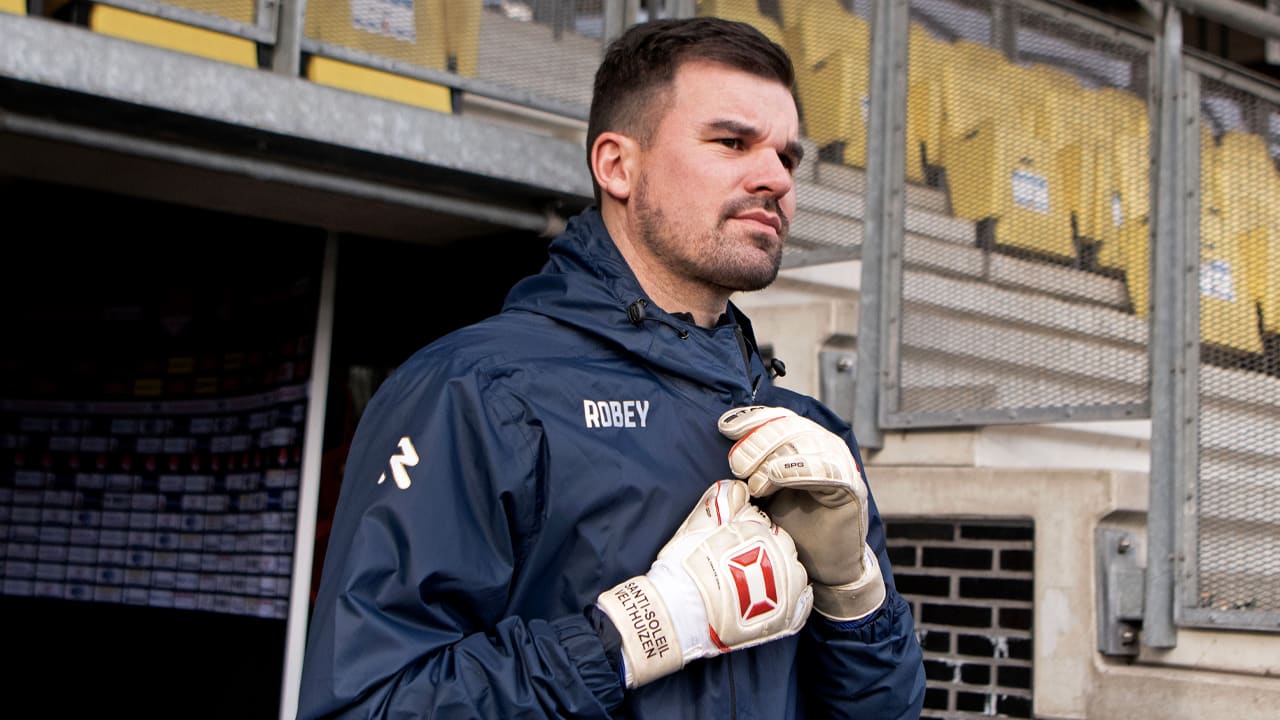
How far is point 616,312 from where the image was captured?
2.13m

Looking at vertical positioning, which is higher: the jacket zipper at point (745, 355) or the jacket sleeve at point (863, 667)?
the jacket zipper at point (745, 355)

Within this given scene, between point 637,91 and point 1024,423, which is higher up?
point 637,91

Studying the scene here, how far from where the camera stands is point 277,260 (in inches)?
198

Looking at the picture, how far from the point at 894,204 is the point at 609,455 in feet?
9.64

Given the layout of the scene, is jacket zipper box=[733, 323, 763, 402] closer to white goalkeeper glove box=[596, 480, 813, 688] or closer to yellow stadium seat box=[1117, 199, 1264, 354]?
white goalkeeper glove box=[596, 480, 813, 688]

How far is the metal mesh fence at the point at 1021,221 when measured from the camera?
4.20 meters

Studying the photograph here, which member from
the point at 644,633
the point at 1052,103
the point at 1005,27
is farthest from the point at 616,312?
the point at 1005,27

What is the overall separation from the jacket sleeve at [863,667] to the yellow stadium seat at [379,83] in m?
2.24

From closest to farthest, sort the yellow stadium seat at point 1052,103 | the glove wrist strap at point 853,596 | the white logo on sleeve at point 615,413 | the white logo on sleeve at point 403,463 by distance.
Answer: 1. the white logo on sleeve at point 403,463
2. the white logo on sleeve at point 615,413
3. the glove wrist strap at point 853,596
4. the yellow stadium seat at point 1052,103

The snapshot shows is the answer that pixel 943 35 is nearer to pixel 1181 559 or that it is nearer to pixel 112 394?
pixel 1181 559

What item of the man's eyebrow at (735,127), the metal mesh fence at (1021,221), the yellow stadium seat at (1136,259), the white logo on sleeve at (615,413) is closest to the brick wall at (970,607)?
the metal mesh fence at (1021,221)

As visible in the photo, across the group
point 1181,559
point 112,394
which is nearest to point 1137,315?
point 1181,559

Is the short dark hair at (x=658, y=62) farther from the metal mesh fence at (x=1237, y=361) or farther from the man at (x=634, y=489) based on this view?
the metal mesh fence at (x=1237, y=361)

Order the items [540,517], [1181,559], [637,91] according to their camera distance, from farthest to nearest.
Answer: [1181,559], [637,91], [540,517]
